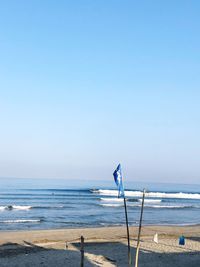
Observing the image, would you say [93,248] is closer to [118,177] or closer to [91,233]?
[91,233]

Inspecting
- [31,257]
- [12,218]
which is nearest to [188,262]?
[31,257]

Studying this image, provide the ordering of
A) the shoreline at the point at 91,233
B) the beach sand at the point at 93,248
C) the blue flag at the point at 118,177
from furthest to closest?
the shoreline at the point at 91,233 < the beach sand at the point at 93,248 < the blue flag at the point at 118,177

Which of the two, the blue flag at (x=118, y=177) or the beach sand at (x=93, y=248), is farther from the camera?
the beach sand at (x=93, y=248)

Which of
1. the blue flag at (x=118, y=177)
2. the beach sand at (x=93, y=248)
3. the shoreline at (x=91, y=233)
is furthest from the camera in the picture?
the shoreline at (x=91, y=233)

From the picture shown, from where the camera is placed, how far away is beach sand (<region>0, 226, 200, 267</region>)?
58.4 ft

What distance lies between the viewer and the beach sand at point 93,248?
→ 17812 millimetres

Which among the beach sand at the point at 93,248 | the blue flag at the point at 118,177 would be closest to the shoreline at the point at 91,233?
the beach sand at the point at 93,248

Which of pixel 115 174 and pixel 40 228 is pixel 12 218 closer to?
pixel 40 228

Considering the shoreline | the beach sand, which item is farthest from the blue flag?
the shoreline

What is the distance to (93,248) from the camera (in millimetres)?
21109

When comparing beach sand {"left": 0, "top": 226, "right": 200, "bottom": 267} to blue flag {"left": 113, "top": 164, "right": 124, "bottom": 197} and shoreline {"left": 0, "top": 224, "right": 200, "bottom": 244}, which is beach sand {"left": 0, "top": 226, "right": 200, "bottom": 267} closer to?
shoreline {"left": 0, "top": 224, "right": 200, "bottom": 244}

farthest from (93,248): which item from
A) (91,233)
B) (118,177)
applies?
(118,177)

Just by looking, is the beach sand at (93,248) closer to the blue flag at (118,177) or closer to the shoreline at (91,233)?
the shoreline at (91,233)

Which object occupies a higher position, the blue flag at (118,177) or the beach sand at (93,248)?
the blue flag at (118,177)
